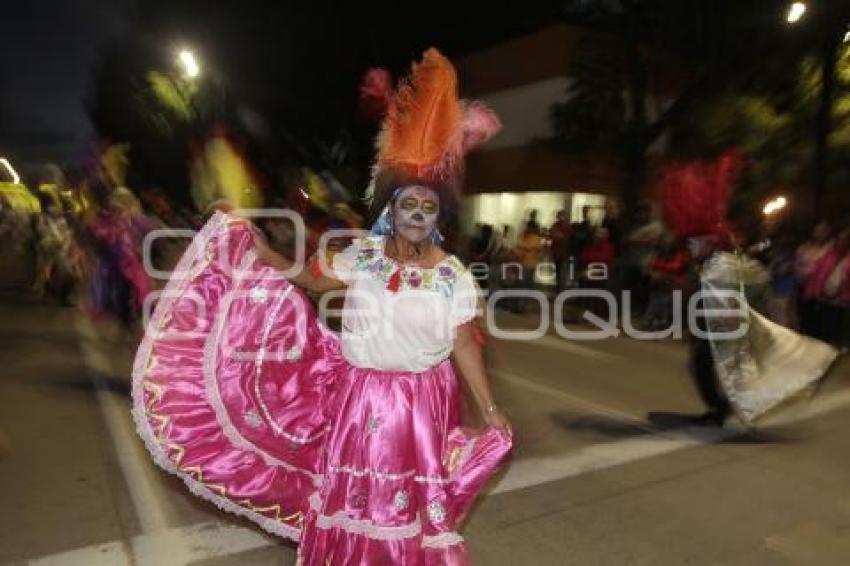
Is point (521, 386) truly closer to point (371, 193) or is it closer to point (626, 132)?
point (371, 193)

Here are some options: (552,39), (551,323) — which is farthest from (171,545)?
(552,39)

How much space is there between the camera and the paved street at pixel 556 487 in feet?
14.2

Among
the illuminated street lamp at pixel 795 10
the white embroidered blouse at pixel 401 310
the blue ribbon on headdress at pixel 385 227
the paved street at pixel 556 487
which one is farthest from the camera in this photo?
the illuminated street lamp at pixel 795 10

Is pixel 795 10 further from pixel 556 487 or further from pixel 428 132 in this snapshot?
pixel 428 132

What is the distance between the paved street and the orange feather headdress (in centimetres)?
200

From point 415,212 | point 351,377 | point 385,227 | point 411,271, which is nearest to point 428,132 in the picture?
point 415,212

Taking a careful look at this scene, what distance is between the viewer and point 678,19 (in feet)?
49.8

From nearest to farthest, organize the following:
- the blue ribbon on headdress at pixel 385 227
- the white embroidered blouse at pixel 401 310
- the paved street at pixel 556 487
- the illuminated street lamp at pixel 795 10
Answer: the white embroidered blouse at pixel 401 310
the blue ribbon on headdress at pixel 385 227
the paved street at pixel 556 487
the illuminated street lamp at pixel 795 10

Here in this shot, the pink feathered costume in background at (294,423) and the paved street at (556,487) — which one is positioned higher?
the pink feathered costume in background at (294,423)

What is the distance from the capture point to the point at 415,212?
325 centimetres

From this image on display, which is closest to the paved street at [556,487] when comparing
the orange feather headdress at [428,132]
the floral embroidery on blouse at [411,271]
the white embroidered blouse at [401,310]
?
the white embroidered blouse at [401,310]

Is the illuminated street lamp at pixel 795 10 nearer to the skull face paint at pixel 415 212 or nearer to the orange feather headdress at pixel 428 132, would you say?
the orange feather headdress at pixel 428 132

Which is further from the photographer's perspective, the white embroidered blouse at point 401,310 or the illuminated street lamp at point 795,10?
the illuminated street lamp at point 795,10

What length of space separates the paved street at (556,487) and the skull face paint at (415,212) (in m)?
1.86
